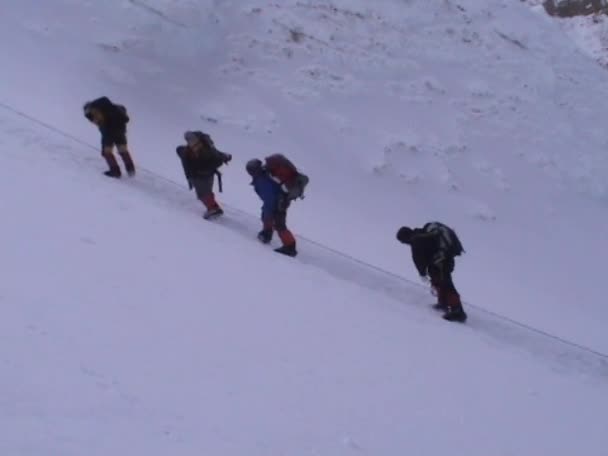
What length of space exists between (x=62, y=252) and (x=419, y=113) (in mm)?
9981

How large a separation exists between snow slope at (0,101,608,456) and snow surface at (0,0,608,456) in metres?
0.02

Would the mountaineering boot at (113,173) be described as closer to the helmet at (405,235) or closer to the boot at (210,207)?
the boot at (210,207)

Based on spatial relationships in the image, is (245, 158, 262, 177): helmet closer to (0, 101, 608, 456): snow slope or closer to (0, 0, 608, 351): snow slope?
(0, 101, 608, 456): snow slope

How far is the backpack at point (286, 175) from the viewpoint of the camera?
853cm

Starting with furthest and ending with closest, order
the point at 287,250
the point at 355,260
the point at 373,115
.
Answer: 1. the point at 373,115
2. the point at 355,260
3. the point at 287,250

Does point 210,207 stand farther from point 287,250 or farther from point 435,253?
point 435,253

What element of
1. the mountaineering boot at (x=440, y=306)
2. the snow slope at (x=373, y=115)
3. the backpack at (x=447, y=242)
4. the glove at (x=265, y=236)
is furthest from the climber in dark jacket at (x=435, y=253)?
the snow slope at (x=373, y=115)

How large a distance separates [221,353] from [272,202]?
3752mm

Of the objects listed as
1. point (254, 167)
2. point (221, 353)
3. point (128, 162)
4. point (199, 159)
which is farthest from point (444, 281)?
point (128, 162)

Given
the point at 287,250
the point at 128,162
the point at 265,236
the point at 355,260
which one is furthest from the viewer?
the point at 355,260

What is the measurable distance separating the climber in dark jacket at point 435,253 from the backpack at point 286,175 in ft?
4.58

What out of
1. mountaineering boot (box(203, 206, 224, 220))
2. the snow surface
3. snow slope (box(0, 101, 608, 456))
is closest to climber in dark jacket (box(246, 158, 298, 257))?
the snow surface

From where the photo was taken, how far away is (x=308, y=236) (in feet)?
36.2

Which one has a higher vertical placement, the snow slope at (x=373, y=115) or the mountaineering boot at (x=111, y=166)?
the snow slope at (x=373, y=115)
